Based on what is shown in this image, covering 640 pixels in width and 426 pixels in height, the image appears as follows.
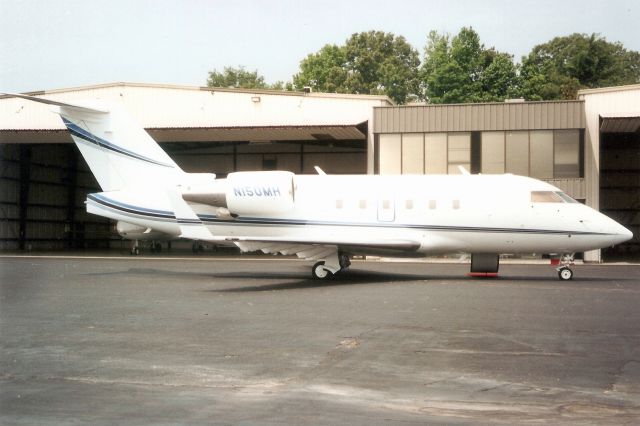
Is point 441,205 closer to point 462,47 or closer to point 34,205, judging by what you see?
point 34,205

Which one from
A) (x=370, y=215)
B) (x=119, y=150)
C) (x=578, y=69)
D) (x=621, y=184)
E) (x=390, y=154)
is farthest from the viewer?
(x=578, y=69)

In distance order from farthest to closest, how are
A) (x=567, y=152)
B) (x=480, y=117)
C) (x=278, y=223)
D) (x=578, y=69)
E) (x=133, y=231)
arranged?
(x=578, y=69) < (x=133, y=231) < (x=480, y=117) < (x=567, y=152) < (x=278, y=223)

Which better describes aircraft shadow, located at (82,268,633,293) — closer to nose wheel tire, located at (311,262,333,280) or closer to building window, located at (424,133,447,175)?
nose wheel tire, located at (311,262,333,280)

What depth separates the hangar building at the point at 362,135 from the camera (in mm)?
35250

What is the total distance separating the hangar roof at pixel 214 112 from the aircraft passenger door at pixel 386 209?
15.6m

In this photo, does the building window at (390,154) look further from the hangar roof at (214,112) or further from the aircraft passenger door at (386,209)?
the aircraft passenger door at (386,209)

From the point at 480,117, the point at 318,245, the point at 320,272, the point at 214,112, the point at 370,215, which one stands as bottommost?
the point at 320,272

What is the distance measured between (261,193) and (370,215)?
328 cm

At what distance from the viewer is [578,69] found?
72.6 m

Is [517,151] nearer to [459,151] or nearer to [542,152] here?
[542,152]

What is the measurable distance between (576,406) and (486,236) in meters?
14.5

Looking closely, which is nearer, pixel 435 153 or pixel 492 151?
pixel 492 151

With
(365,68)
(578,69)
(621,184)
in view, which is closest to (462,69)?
(578,69)

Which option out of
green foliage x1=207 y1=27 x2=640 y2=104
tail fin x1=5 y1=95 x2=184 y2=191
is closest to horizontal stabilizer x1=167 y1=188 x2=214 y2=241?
tail fin x1=5 y1=95 x2=184 y2=191
